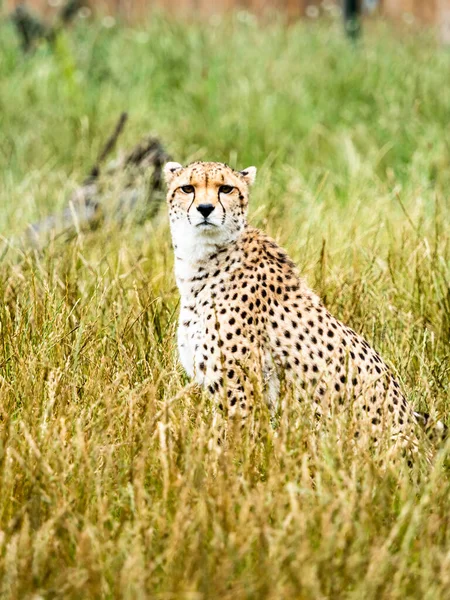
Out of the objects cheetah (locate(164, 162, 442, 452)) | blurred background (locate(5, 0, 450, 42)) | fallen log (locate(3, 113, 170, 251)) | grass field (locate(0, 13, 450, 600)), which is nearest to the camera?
grass field (locate(0, 13, 450, 600))

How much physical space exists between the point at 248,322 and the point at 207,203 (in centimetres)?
36

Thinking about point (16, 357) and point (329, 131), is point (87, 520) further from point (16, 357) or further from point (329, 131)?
point (329, 131)

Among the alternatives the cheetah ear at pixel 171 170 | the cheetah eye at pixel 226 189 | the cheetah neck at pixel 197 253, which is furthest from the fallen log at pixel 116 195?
the cheetah eye at pixel 226 189

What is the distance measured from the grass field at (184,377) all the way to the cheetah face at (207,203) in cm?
35

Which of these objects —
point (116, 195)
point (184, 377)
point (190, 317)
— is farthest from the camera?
point (116, 195)

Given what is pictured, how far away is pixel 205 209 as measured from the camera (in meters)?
2.99

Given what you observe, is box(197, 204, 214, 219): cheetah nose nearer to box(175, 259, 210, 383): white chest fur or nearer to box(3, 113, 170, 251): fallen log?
box(175, 259, 210, 383): white chest fur

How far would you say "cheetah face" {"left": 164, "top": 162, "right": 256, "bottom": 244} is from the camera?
301 cm

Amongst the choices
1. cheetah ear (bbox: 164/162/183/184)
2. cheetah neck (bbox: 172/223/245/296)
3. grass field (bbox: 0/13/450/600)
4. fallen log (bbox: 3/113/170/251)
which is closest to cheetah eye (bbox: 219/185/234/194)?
cheetah neck (bbox: 172/223/245/296)

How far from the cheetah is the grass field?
0.42 feet

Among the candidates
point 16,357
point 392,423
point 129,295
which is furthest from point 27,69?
point 392,423

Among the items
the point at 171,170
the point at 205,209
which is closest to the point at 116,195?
the point at 171,170

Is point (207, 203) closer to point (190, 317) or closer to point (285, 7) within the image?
point (190, 317)

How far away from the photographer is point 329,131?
6.79 metres
